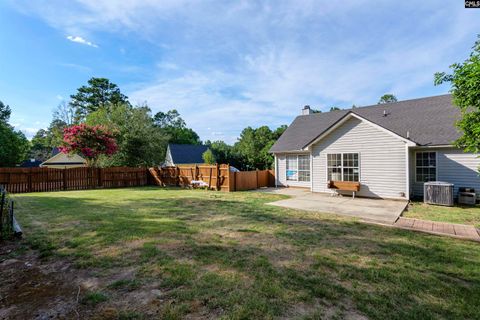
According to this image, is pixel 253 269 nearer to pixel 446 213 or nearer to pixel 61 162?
pixel 446 213

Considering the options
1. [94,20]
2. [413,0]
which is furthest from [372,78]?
[94,20]

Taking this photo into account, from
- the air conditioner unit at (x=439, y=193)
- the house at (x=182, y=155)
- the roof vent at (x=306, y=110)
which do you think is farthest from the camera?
the house at (x=182, y=155)

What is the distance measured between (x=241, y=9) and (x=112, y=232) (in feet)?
30.2

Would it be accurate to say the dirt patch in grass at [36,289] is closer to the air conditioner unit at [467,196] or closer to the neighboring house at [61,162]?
the air conditioner unit at [467,196]

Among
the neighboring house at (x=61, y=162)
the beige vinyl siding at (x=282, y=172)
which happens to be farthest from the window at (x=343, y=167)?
the neighboring house at (x=61, y=162)

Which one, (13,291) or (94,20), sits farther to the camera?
(94,20)

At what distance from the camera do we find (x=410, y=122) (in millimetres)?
12797

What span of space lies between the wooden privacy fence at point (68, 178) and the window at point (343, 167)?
1542 centimetres

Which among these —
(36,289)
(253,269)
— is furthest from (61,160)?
(253,269)

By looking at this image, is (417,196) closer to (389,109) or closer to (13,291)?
(389,109)

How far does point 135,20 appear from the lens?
370 inches

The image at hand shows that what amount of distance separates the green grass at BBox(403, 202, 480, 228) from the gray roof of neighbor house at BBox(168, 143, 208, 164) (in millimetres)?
27617

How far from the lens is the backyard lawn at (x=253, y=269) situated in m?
2.75

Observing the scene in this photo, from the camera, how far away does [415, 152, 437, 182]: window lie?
11070 mm
